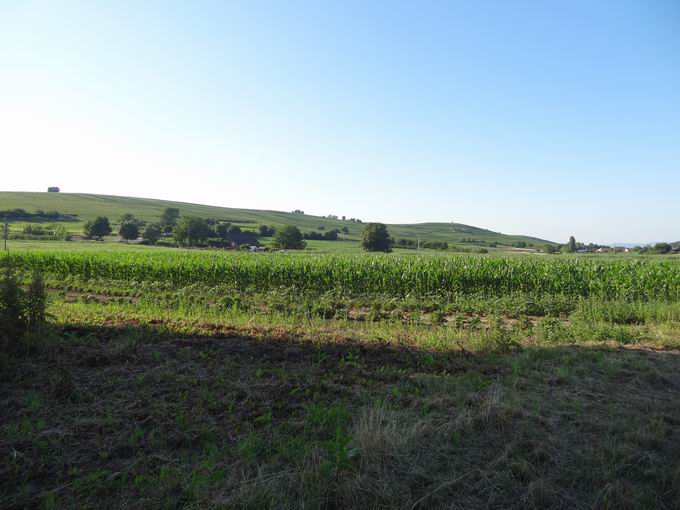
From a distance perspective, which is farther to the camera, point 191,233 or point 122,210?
point 122,210

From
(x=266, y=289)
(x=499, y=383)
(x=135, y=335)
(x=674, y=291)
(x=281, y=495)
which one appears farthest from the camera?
(x=266, y=289)

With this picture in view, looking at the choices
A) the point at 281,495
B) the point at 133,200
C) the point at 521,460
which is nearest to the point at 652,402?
the point at 521,460

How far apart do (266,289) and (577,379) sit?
12110 mm

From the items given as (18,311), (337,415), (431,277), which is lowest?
(337,415)

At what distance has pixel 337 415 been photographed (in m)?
4.16

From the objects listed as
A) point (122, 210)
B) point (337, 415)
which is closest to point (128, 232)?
point (122, 210)

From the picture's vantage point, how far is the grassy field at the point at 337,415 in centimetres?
304

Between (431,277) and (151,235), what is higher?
(431,277)

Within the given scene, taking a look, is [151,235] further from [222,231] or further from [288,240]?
[288,240]

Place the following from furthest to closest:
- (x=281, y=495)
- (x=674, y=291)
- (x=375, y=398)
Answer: (x=674, y=291) → (x=375, y=398) → (x=281, y=495)

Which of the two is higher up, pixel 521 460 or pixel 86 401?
pixel 521 460

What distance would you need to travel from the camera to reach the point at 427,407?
173 inches

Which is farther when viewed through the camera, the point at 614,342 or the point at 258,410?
the point at 614,342

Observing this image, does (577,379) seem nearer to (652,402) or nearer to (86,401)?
(652,402)
